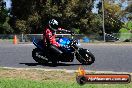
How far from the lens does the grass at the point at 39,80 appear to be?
10.3 metres

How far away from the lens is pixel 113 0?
8831 centimetres

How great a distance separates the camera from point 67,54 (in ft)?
56.7

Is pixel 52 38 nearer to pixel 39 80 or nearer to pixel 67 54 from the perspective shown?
pixel 67 54

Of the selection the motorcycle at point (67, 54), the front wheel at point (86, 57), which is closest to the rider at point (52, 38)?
the motorcycle at point (67, 54)

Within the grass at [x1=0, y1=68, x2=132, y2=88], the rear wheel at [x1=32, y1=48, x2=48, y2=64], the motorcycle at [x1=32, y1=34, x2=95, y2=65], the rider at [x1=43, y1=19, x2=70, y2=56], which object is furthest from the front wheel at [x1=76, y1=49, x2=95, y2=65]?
the grass at [x1=0, y1=68, x2=132, y2=88]

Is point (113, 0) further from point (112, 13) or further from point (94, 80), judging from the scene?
point (94, 80)

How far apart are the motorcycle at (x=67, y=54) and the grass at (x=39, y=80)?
121 inches

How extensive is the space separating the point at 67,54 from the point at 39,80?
523 cm

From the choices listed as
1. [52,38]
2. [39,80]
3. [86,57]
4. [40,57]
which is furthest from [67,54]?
[39,80]

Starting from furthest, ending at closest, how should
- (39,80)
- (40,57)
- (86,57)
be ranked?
1. (40,57)
2. (86,57)
3. (39,80)

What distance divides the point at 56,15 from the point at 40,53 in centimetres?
4655

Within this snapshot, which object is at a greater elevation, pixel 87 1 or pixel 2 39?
pixel 87 1

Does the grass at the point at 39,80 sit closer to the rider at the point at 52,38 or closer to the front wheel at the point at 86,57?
the rider at the point at 52,38

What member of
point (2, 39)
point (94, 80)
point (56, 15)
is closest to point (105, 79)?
point (94, 80)
